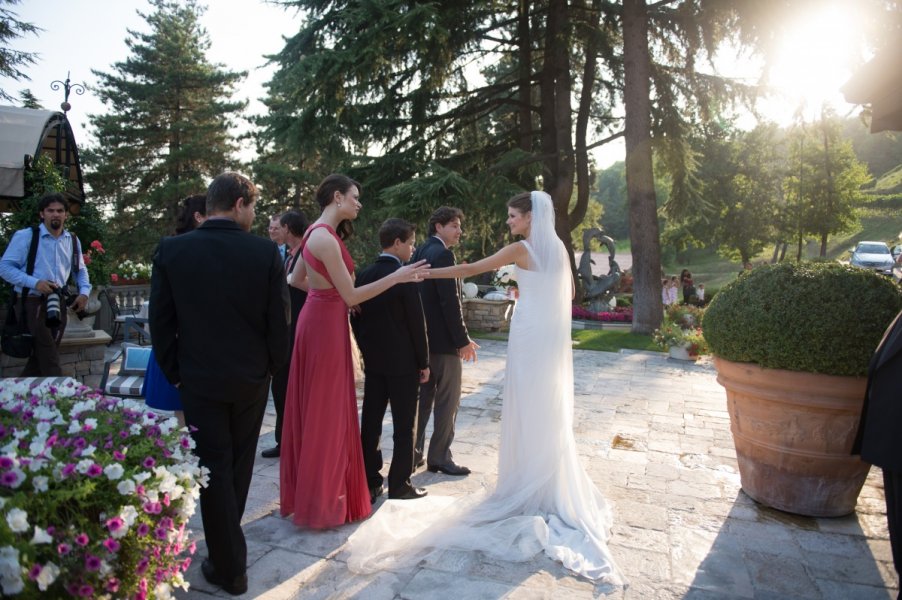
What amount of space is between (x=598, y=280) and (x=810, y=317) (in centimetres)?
1565

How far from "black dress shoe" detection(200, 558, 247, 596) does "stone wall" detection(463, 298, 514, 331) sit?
1145 centimetres

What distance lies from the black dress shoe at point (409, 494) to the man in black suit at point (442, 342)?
62 centimetres

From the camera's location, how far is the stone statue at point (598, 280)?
18.6 metres

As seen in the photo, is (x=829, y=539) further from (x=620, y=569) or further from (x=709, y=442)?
(x=709, y=442)

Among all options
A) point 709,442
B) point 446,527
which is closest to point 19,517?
point 446,527

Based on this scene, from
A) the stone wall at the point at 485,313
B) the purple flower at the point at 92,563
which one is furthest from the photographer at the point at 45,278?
the stone wall at the point at 485,313

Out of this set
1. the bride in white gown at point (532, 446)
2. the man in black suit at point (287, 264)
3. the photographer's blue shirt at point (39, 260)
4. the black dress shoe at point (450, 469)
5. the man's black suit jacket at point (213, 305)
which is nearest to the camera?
the man's black suit jacket at point (213, 305)

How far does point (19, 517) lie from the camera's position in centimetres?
172

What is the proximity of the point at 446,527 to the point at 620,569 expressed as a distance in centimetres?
105

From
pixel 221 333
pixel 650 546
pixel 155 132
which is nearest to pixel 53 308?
pixel 221 333

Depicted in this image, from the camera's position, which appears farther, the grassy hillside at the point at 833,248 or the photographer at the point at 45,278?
the grassy hillside at the point at 833,248

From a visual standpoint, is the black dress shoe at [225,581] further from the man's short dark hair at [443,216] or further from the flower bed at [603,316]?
the flower bed at [603,316]

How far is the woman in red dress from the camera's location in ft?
12.0

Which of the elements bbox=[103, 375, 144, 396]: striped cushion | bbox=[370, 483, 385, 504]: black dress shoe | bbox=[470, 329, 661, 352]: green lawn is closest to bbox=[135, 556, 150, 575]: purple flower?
bbox=[370, 483, 385, 504]: black dress shoe
